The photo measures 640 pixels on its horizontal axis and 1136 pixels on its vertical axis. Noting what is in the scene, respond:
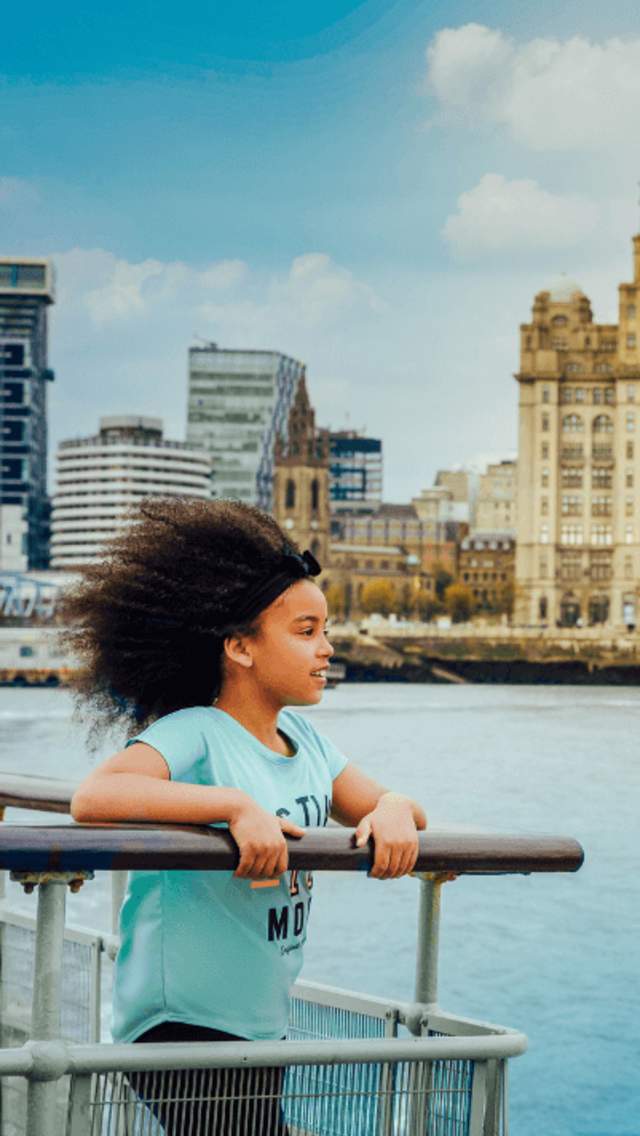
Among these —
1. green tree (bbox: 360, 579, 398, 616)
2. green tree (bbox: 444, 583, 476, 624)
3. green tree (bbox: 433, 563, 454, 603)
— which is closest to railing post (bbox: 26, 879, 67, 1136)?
green tree (bbox: 444, 583, 476, 624)

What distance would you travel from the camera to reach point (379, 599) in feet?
352

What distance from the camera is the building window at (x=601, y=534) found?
97.9m

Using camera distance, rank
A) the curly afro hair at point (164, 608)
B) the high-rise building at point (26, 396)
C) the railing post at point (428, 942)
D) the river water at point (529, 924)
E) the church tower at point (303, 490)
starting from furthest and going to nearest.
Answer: the high-rise building at point (26, 396), the church tower at point (303, 490), the river water at point (529, 924), the curly afro hair at point (164, 608), the railing post at point (428, 942)

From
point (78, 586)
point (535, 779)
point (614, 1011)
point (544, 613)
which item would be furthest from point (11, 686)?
point (78, 586)

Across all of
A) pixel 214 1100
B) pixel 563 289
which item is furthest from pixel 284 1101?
pixel 563 289

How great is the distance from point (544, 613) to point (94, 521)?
44.9 meters

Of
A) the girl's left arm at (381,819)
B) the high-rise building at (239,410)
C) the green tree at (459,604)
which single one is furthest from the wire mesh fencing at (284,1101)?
the high-rise building at (239,410)

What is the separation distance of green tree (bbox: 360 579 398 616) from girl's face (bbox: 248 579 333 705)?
4135 inches

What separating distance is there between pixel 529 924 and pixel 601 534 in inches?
3310

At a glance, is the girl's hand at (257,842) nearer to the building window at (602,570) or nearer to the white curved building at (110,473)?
the building window at (602,570)

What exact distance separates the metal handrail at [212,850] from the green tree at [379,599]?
345ft

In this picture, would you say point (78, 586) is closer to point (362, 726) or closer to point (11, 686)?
point (362, 726)

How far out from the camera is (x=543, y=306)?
101562 mm

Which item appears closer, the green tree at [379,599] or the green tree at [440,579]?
the green tree at [379,599]
